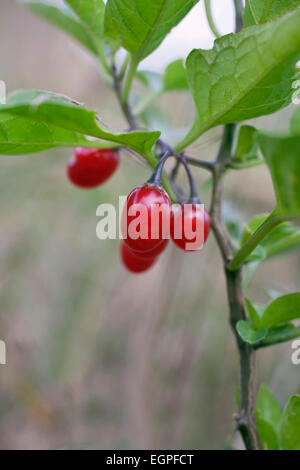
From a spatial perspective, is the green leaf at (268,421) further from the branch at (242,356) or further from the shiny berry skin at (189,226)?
the shiny berry skin at (189,226)

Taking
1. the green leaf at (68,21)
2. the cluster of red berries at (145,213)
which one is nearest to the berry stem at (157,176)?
the cluster of red berries at (145,213)

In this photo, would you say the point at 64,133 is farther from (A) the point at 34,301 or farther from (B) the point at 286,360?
(A) the point at 34,301

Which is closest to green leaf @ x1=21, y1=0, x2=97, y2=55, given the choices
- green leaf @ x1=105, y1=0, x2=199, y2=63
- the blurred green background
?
green leaf @ x1=105, y1=0, x2=199, y2=63

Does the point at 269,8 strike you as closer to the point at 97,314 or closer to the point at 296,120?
the point at 296,120

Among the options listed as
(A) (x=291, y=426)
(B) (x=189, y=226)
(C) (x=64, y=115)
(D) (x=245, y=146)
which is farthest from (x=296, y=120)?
(A) (x=291, y=426)

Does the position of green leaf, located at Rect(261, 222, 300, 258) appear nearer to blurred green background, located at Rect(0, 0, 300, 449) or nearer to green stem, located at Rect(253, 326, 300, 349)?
green stem, located at Rect(253, 326, 300, 349)
